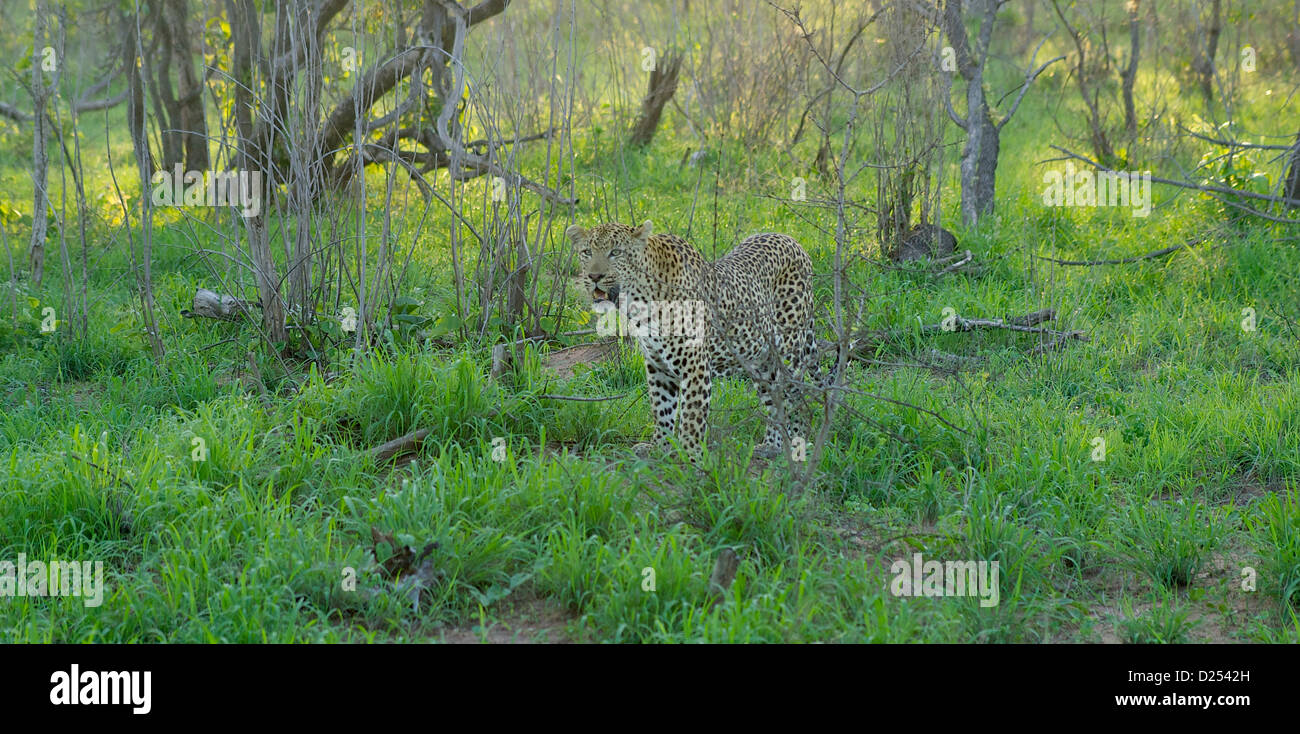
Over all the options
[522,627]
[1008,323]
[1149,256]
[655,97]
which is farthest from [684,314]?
[655,97]

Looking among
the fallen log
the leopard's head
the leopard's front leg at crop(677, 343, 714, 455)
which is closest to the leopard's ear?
the leopard's head

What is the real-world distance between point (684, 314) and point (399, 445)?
1.41 meters

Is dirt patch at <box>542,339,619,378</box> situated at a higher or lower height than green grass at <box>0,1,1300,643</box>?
higher

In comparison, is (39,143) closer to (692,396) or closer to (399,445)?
(399,445)

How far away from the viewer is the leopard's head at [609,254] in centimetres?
486

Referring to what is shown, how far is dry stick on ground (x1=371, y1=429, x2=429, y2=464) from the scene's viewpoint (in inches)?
192

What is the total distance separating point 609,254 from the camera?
488cm

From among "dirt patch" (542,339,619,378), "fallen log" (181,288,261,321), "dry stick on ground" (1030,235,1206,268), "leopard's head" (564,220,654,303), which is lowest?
"dirt patch" (542,339,619,378)

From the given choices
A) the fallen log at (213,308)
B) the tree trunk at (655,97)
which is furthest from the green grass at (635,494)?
the tree trunk at (655,97)

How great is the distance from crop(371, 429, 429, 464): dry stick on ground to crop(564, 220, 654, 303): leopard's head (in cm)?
100

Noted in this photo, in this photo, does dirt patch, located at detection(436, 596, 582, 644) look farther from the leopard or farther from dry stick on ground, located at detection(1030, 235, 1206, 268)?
dry stick on ground, located at detection(1030, 235, 1206, 268)

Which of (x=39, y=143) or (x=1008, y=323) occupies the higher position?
(x=39, y=143)

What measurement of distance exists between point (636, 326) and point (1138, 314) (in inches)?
144
